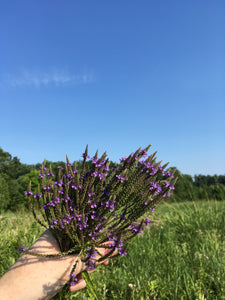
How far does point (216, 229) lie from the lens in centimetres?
617

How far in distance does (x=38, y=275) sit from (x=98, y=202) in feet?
2.26

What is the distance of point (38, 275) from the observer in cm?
172

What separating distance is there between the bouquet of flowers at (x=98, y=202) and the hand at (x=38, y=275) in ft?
0.24

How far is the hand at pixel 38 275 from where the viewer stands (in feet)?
5.48

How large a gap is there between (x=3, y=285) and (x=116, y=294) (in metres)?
2.00

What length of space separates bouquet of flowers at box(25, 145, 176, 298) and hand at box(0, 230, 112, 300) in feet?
0.24

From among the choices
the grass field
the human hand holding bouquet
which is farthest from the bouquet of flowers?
the grass field

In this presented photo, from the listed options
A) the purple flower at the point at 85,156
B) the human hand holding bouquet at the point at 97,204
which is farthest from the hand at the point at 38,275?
the purple flower at the point at 85,156

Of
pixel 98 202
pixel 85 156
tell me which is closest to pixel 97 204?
pixel 98 202

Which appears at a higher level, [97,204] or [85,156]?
[85,156]

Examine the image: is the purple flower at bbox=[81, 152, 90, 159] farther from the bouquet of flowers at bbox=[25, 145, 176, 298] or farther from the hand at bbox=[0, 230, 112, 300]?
the hand at bbox=[0, 230, 112, 300]

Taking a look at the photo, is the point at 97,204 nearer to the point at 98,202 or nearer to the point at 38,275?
the point at 98,202

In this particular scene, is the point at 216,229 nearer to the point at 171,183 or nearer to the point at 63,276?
the point at 171,183

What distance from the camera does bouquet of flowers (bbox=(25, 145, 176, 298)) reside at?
1795mm
